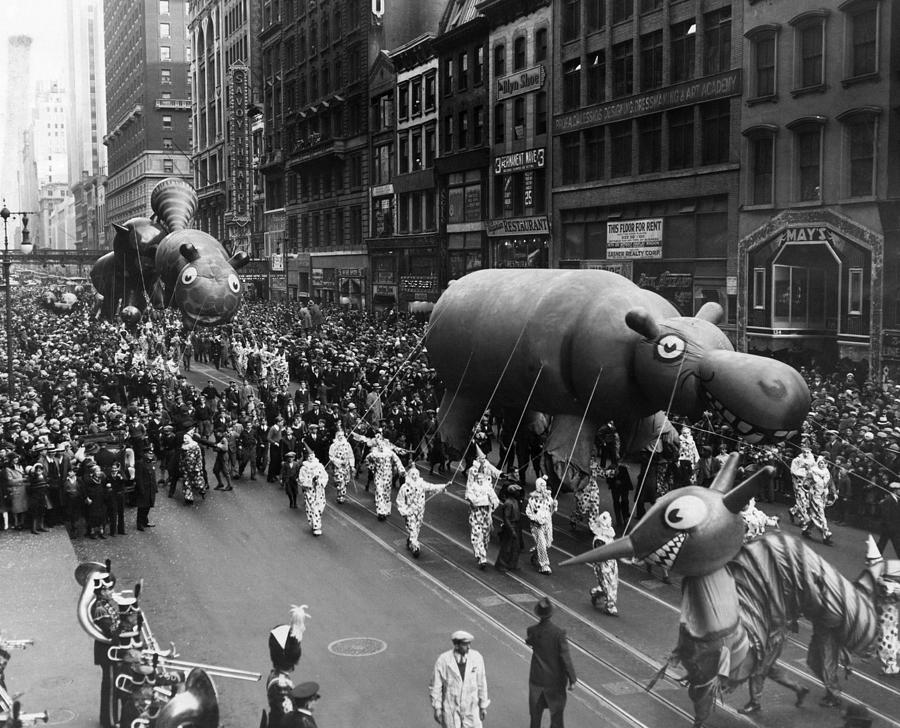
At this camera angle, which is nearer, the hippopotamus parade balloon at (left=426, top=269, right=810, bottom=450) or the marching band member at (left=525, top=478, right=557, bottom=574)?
the hippopotamus parade balloon at (left=426, top=269, right=810, bottom=450)

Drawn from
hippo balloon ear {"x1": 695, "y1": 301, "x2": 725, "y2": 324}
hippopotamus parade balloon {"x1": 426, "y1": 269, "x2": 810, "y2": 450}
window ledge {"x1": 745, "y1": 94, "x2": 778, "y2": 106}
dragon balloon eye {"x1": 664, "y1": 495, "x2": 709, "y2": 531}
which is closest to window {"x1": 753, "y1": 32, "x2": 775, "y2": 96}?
window ledge {"x1": 745, "y1": 94, "x2": 778, "y2": 106}

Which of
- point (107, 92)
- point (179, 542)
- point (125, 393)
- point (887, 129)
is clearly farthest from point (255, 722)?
point (107, 92)

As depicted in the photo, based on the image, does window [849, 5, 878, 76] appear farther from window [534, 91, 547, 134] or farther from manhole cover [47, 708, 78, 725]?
manhole cover [47, 708, 78, 725]

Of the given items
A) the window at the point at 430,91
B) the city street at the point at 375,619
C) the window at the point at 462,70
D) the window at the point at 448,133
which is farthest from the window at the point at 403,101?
the city street at the point at 375,619

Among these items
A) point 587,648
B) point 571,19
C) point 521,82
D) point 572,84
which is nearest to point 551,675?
point 587,648

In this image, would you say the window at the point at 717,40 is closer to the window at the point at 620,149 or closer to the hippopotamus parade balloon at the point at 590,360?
the window at the point at 620,149

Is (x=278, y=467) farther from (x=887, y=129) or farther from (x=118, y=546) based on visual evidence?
(x=887, y=129)

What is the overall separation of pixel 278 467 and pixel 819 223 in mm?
18066

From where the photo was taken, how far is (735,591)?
34.2ft

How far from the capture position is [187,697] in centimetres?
799

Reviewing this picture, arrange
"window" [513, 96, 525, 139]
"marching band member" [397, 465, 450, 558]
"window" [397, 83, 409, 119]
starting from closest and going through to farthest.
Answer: "marching band member" [397, 465, 450, 558], "window" [513, 96, 525, 139], "window" [397, 83, 409, 119]

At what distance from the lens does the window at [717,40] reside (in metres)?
35.0

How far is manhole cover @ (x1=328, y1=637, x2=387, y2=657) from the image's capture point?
40.5ft

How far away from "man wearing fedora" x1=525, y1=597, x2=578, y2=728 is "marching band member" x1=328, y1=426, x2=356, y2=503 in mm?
11187
